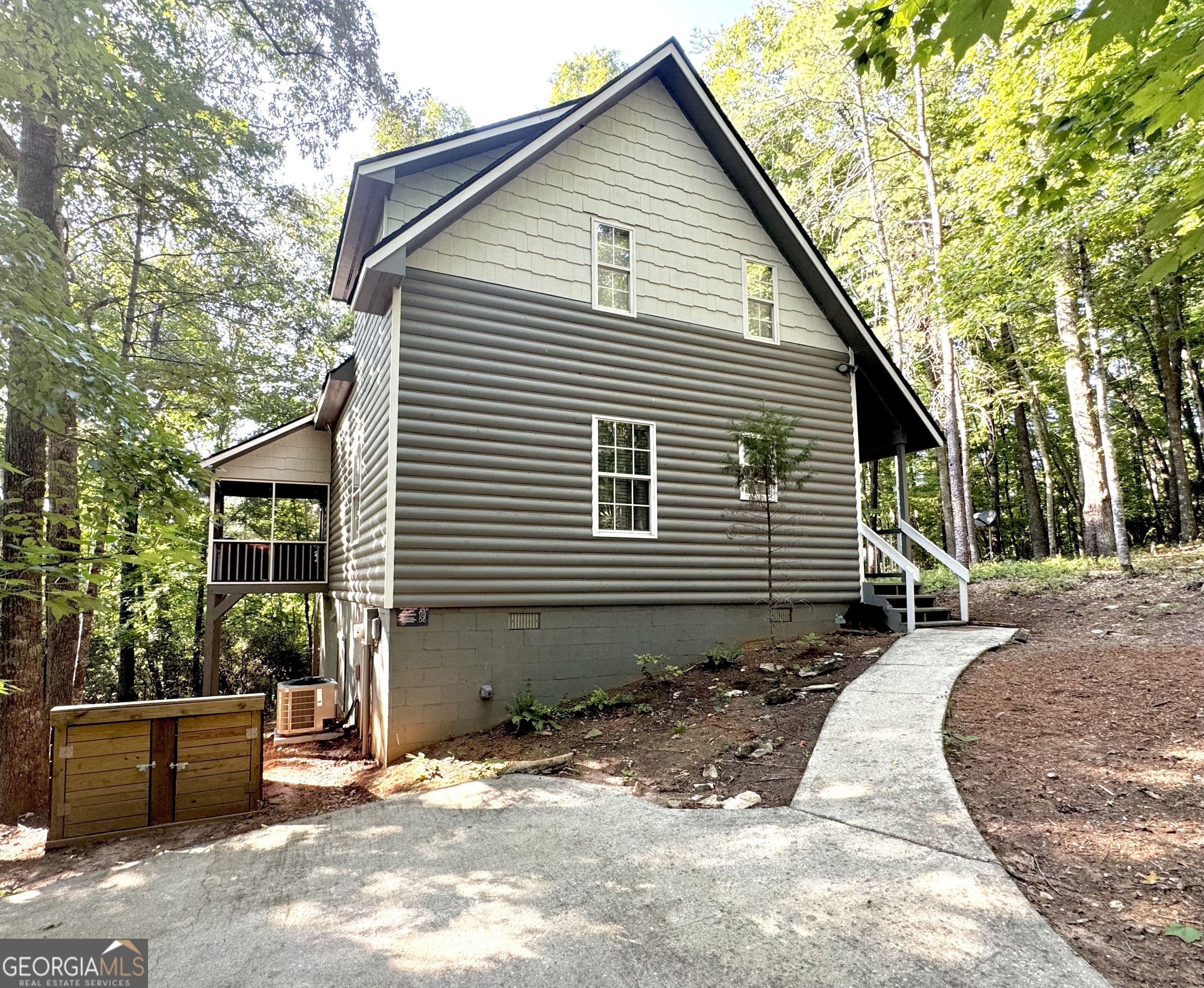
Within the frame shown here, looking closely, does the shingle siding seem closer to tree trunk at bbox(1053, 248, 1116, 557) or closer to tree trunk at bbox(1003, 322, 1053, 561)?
tree trunk at bbox(1053, 248, 1116, 557)

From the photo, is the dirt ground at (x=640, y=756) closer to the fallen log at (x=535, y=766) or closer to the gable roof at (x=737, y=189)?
the fallen log at (x=535, y=766)

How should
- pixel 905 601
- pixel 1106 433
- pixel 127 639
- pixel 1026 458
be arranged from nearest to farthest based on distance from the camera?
1. pixel 905 601
2. pixel 1106 433
3. pixel 127 639
4. pixel 1026 458

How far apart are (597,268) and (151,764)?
765 centimetres

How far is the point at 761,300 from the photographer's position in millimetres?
10391

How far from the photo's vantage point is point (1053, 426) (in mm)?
26688

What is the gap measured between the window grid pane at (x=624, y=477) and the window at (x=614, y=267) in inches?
68.6

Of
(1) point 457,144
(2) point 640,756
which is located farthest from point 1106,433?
(1) point 457,144

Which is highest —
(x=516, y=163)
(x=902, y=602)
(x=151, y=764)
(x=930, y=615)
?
(x=516, y=163)

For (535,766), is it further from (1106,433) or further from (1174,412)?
(1174,412)

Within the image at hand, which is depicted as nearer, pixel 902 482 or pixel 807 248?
pixel 807 248

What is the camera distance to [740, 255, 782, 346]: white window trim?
1013 centimetres

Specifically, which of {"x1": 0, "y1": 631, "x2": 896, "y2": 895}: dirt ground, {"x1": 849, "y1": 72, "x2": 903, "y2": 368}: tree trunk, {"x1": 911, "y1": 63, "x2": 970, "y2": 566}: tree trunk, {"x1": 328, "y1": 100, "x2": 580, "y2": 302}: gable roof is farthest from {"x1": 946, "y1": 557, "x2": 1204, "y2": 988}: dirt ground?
{"x1": 849, "y1": 72, "x2": 903, "y2": 368}: tree trunk

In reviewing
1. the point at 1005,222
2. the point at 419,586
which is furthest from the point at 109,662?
the point at 1005,222

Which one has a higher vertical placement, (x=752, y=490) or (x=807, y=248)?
(x=807, y=248)
